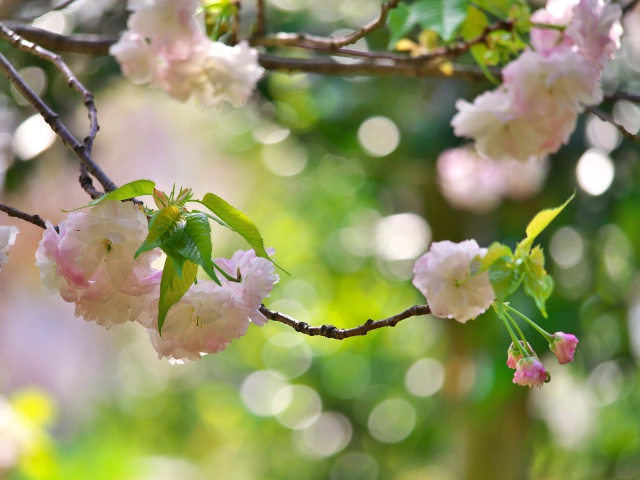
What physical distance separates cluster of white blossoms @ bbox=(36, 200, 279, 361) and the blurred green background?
37 cm

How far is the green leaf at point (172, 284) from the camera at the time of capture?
427mm

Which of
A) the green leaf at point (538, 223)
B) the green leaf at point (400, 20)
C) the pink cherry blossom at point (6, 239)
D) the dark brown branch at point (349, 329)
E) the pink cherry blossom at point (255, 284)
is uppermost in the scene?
the pink cherry blossom at point (6, 239)

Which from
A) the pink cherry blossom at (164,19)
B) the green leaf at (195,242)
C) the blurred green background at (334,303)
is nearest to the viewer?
the green leaf at (195,242)

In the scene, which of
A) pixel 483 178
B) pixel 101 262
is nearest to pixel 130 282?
pixel 101 262

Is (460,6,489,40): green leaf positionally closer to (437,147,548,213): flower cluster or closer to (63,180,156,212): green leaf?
(63,180,156,212): green leaf

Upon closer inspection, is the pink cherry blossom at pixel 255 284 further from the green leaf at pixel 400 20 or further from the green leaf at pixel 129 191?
the green leaf at pixel 400 20

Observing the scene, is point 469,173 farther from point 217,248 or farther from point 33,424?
point 217,248

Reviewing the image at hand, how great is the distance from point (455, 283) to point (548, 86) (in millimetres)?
270

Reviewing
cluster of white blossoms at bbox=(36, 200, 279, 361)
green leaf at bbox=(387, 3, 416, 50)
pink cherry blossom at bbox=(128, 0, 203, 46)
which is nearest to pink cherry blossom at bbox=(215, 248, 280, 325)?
cluster of white blossoms at bbox=(36, 200, 279, 361)

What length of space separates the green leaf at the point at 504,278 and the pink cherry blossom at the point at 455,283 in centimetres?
1

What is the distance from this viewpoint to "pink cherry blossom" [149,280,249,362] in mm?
459

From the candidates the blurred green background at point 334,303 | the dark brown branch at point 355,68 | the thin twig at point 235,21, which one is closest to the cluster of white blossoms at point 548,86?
the dark brown branch at point 355,68

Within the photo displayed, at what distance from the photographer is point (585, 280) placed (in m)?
1.55

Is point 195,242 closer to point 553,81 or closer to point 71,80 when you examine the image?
point 71,80
